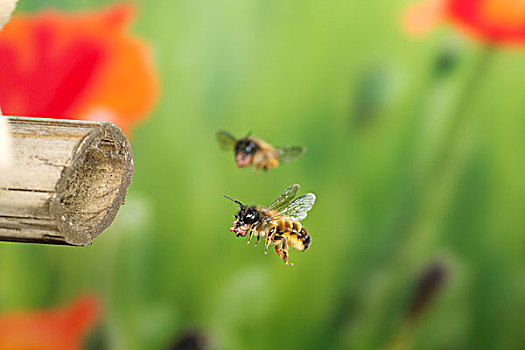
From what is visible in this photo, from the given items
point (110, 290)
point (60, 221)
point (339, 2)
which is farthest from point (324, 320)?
point (60, 221)

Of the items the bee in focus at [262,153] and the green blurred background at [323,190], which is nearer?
the bee in focus at [262,153]

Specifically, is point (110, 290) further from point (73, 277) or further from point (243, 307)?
point (243, 307)

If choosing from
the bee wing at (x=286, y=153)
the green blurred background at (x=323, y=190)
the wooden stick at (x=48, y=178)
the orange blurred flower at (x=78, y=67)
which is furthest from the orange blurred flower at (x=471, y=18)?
the wooden stick at (x=48, y=178)

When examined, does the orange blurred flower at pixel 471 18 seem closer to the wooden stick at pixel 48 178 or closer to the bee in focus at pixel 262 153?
the bee in focus at pixel 262 153

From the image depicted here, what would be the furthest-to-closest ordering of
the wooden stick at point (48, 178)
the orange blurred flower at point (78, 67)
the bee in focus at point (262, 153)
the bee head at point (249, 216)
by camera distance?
the orange blurred flower at point (78, 67) < the bee in focus at point (262, 153) < the bee head at point (249, 216) < the wooden stick at point (48, 178)

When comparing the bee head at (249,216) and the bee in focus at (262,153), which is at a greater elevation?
the bee in focus at (262,153)

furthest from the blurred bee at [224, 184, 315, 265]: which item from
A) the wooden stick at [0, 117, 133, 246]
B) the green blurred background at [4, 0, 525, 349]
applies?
the green blurred background at [4, 0, 525, 349]
